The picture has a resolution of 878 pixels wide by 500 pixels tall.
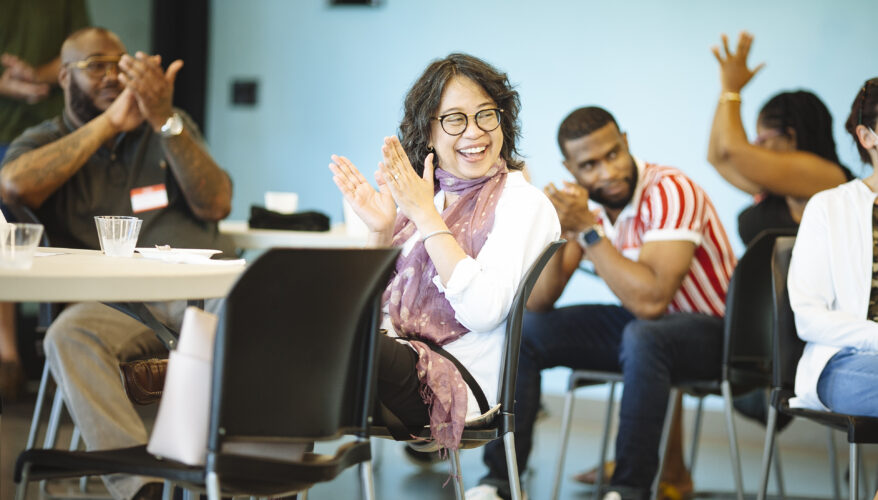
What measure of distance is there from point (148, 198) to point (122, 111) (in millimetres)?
277

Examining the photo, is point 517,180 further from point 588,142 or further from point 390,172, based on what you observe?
point 588,142

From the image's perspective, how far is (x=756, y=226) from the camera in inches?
122

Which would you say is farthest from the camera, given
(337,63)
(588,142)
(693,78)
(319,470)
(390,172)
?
(337,63)

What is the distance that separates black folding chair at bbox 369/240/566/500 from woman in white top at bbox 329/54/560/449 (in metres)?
0.02

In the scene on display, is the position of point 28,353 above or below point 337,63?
below

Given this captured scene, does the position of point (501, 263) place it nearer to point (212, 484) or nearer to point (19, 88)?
point (212, 484)

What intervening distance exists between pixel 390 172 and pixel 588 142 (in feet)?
3.98

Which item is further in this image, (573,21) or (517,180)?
(573,21)

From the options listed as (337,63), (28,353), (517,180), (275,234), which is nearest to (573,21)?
(337,63)

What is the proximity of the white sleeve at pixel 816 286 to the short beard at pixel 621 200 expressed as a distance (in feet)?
2.45

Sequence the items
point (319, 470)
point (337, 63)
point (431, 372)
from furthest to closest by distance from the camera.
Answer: point (337, 63) < point (431, 372) < point (319, 470)

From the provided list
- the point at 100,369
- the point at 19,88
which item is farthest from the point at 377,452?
the point at 19,88

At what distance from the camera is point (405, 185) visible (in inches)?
75.0

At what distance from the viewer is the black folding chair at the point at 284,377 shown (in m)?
1.34
